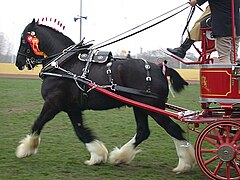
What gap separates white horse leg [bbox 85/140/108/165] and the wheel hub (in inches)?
75.7

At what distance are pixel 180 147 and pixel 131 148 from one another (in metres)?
0.83

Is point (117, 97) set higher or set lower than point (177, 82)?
lower

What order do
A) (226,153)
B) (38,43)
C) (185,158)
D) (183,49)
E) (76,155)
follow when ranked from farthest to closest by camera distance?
1. (38,43)
2. (76,155)
3. (185,158)
4. (183,49)
5. (226,153)

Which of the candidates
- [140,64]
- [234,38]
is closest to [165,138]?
[140,64]

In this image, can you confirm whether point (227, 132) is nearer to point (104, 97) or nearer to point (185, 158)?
point (185, 158)

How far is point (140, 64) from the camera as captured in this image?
650 centimetres

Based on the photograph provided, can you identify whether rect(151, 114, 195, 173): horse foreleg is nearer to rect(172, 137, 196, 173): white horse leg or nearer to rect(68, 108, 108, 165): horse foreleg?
rect(172, 137, 196, 173): white horse leg

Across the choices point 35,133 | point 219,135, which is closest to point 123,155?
point 35,133

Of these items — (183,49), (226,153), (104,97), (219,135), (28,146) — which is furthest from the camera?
(28,146)

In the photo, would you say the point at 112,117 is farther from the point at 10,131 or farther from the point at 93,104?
the point at 93,104

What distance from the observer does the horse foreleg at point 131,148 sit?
21.7 ft

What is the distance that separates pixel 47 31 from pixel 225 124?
3.34 m

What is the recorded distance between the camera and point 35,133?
6.64 m

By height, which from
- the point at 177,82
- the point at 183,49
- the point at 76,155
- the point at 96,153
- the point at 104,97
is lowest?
the point at 76,155
